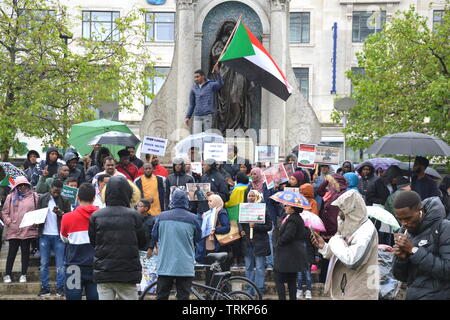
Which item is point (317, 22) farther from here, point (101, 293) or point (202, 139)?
point (101, 293)

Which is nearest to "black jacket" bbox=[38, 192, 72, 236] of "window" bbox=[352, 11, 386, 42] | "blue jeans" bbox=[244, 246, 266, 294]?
"blue jeans" bbox=[244, 246, 266, 294]

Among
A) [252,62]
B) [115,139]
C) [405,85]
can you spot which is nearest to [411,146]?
[252,62]

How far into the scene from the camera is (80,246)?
10227 millimetres

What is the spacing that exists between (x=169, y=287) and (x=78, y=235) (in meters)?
1.27

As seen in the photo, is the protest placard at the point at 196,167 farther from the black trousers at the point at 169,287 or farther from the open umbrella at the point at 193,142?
the black trousers at the point at 169,287

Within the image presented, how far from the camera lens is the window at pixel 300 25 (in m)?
48.5

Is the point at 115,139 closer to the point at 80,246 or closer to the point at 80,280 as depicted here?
the point at 80,246

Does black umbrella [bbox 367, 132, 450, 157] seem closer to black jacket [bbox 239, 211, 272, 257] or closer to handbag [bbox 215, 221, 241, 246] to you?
black jacket [bbox 239, 211, 272, 257]

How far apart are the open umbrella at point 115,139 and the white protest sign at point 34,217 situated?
278 cm

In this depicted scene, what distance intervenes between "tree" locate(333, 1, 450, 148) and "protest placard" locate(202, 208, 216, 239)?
48.4 feet

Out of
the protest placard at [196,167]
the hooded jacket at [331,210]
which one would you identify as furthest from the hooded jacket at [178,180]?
the hooded jacket at [331,210]

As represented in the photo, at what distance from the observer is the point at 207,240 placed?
44.5ft

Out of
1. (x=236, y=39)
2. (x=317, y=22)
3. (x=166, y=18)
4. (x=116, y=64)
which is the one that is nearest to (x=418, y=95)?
(x=116, y=64)
